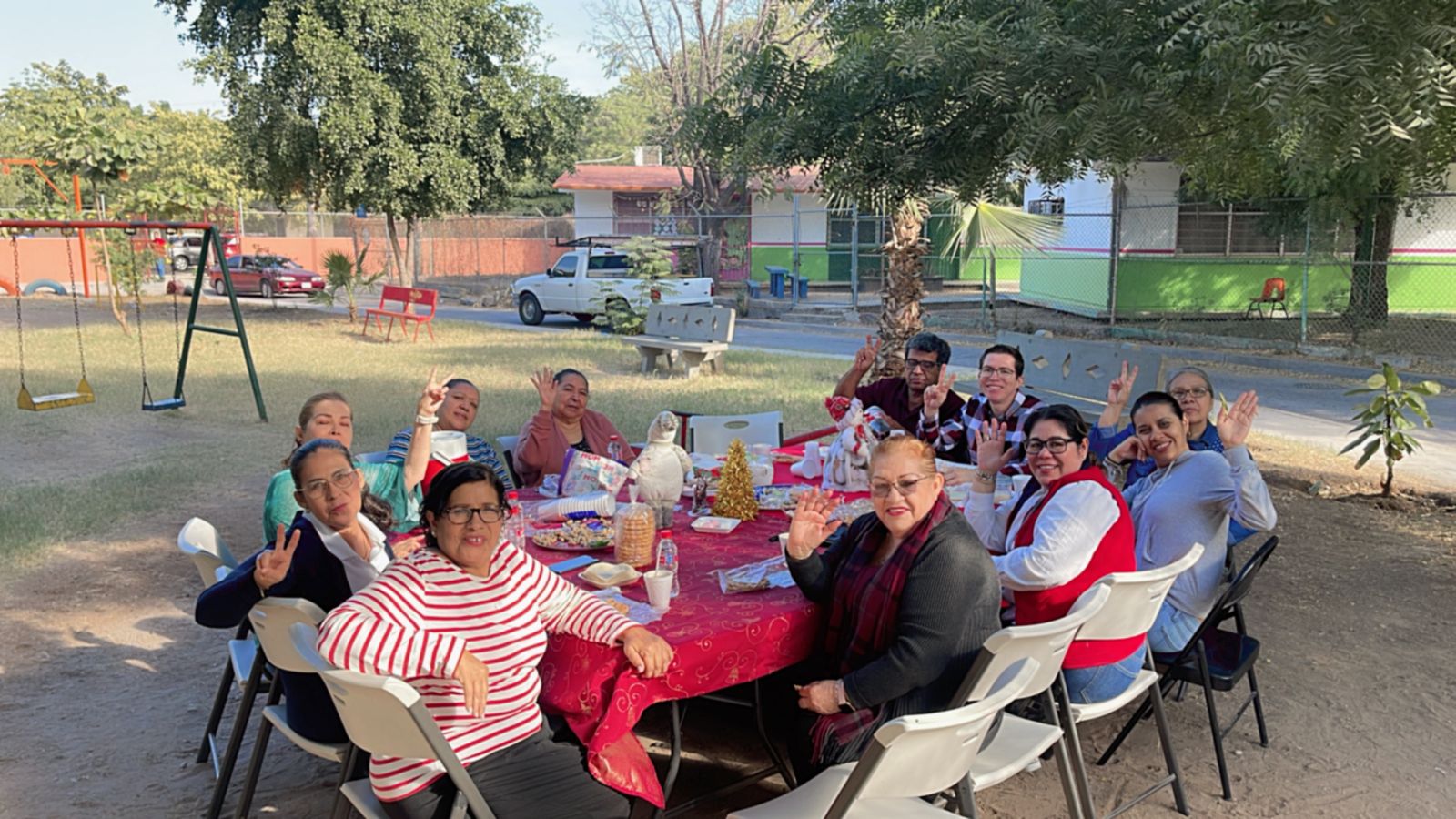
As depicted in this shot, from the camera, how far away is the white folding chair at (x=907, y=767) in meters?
2.33

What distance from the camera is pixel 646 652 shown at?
8.92 feet

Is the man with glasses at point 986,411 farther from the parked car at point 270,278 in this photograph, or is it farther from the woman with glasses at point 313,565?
the parked car at point 270,278

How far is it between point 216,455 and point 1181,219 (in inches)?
712

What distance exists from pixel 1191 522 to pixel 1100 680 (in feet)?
2.69

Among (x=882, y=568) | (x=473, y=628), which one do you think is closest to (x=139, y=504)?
(x=473, y=628)

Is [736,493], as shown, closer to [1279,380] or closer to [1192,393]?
[1192,393]

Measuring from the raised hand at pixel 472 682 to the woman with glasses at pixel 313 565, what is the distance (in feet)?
2.34

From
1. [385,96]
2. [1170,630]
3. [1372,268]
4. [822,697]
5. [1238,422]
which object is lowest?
[1170,630]

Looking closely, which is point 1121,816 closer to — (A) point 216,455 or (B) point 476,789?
(B) point 476,789

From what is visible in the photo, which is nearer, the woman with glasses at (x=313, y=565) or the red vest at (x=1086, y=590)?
the woman with glasses at (x=313, y=565)

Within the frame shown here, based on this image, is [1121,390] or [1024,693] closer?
[1024,693]

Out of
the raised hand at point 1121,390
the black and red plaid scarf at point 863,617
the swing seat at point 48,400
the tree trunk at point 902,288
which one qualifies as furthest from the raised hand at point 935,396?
the swing seat at point 48,400

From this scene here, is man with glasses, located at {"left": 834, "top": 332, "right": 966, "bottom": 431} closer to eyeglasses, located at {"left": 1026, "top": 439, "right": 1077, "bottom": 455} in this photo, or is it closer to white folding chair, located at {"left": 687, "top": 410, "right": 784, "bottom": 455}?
white folding chair, located at {"left": 687, "top": 410, "right": 784, "bottom": 455}

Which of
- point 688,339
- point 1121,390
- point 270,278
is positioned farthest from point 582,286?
point 1121,390
